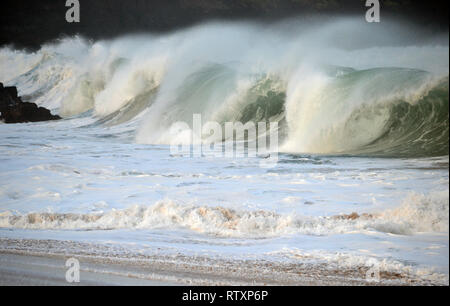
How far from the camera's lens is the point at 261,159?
34.0ft

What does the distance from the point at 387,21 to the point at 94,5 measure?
2161 cm

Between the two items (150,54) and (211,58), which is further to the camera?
(150,54)

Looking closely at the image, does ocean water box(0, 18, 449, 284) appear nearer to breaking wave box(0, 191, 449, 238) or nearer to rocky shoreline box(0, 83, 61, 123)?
breaking wave box(0, 191, 449, 238)

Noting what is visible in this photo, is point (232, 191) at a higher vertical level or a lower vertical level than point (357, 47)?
lower

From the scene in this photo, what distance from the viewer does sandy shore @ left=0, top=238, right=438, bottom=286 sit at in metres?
4.00

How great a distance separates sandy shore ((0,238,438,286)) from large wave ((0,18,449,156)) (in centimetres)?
564

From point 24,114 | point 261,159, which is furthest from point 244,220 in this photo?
point 24,114

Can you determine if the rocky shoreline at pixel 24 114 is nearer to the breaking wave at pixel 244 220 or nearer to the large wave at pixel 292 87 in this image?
the large wave at pixel 292 87

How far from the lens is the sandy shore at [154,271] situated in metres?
4.00

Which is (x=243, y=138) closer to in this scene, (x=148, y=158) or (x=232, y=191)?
(x=148, y=158)

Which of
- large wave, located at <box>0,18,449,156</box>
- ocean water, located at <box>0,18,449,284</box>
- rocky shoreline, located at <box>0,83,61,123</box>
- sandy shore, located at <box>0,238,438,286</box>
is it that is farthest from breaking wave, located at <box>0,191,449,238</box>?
rocky shoreline, located at <box>0,83,61,123</box>

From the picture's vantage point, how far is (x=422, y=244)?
476cm

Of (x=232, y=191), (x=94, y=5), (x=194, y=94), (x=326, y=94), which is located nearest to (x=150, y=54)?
(x=194, y=94)

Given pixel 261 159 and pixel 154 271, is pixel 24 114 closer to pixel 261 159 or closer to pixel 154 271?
pixel 261 159
